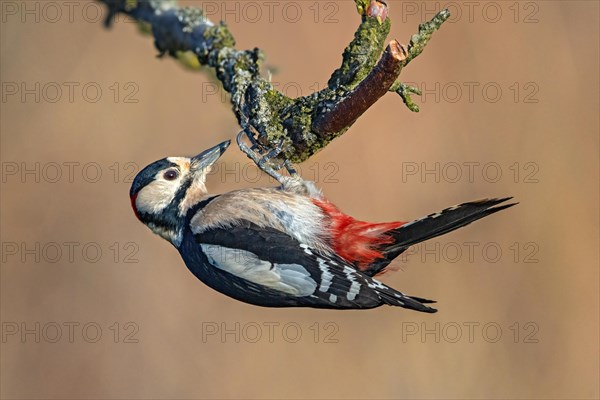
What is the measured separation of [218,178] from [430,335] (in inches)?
77.6

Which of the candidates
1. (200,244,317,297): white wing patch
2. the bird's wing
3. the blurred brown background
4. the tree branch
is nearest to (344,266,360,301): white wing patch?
the bird's wing

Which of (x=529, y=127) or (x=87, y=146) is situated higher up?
(x=529, y=127)

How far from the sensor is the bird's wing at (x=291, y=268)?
3.18 metres

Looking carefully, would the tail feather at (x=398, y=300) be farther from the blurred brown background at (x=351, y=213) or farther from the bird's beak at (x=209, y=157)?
the blurred brown background at (x=351, y=213)

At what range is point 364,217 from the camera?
516 centimetres

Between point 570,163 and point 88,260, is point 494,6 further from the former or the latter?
point 88,260

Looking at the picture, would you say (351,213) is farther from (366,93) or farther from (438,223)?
(366,93)

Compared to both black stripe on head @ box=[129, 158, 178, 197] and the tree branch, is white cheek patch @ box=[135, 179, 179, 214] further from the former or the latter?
the tree branch

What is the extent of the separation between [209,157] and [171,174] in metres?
0.19

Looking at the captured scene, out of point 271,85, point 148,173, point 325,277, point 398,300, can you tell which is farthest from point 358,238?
point 148,173

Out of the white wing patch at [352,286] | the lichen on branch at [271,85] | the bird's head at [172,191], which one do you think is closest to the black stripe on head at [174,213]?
the bird's head at [172,191]

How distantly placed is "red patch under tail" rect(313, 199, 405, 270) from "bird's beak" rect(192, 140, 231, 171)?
53cm

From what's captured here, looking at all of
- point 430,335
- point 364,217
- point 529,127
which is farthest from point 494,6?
point 430,335

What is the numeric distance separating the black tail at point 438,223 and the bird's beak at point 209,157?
88cm
